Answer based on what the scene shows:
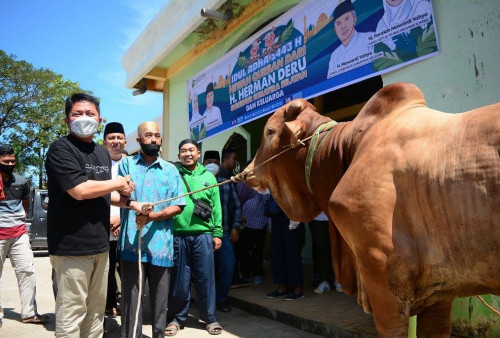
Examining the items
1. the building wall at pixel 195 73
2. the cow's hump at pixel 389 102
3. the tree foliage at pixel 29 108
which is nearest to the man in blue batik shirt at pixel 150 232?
the cow's hump at pixel 389 102

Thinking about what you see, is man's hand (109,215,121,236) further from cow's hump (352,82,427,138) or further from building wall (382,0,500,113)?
building wall (382,0,500,113)

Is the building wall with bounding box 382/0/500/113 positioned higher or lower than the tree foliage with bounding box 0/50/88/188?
lower

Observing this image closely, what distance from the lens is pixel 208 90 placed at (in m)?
7.92

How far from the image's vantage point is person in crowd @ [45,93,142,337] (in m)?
2.73

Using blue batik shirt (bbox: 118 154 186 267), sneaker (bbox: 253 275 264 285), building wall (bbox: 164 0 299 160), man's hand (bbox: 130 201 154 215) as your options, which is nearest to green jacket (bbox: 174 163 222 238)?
blue batik shirt (bbox: 118 154 186 267)

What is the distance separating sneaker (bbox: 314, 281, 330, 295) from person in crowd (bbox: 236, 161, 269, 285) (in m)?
1.25

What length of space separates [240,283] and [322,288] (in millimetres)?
1429

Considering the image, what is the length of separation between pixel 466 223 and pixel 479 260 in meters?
0.15

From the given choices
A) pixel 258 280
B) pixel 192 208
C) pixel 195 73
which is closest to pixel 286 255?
pixel 258 280

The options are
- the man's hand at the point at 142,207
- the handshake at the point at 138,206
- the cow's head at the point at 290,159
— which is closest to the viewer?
the cow's head at the point at 290,159

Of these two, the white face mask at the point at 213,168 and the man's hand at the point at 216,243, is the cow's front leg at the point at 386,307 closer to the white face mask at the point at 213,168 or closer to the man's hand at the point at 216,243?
the man's hand at the point at 216,243

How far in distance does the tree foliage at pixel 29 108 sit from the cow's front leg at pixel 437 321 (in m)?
27.5

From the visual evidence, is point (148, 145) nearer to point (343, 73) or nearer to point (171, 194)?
point (171, 194)

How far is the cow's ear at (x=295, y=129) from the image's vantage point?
98.1 inches
